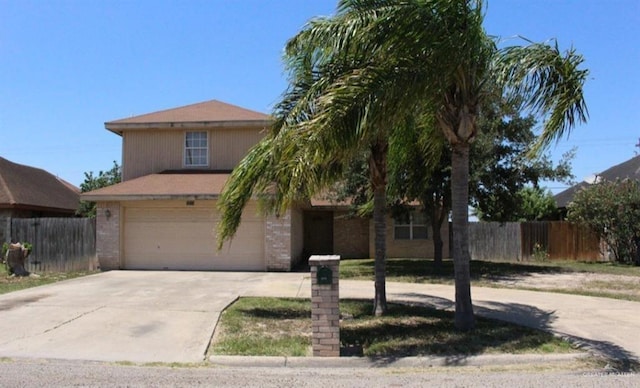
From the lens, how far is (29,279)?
16.0 meters

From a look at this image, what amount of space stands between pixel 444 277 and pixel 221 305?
28.4 ft

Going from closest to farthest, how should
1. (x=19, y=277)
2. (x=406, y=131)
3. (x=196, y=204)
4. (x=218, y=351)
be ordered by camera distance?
(x=218, y=351), (x=406, y=131), (x=19, y=277), (x=196, y=204)

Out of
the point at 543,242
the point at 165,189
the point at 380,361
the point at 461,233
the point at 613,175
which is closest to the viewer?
the point at 380,361

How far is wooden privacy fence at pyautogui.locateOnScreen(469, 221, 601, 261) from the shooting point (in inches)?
1012

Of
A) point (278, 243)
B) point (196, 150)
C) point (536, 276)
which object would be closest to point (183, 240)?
point (278, 243)

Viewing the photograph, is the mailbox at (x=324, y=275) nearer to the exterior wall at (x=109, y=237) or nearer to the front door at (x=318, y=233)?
the exterior wall at (x=109, y=237)

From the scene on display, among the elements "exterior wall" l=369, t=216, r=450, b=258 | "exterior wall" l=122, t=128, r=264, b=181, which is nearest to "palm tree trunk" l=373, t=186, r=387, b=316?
"exterior wall" l=122, t=128, r=264, b=181

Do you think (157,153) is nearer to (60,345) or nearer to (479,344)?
(60,345)

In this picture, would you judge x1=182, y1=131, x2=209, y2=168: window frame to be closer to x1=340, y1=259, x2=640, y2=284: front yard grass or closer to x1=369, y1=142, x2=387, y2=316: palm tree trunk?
x1=340, y1=259, x2=640, y2=284: front yard grass

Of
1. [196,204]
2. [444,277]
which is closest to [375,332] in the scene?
[444,277]

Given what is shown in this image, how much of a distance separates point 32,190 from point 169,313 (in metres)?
20.2

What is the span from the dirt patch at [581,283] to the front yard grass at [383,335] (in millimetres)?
5861

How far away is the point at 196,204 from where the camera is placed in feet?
62.2

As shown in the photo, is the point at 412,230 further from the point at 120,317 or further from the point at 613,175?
the point at 120,317
